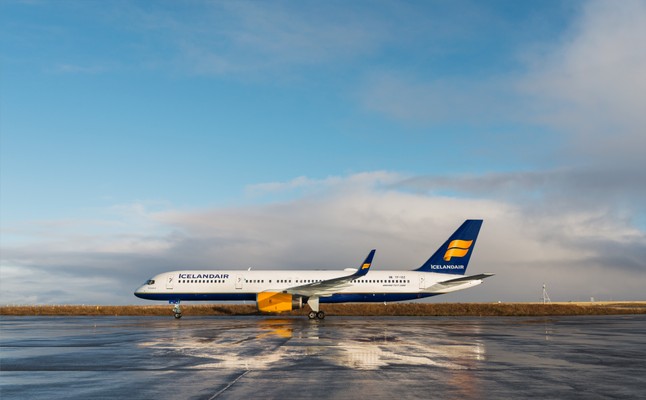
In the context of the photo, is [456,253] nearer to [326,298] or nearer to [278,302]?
[326,298]

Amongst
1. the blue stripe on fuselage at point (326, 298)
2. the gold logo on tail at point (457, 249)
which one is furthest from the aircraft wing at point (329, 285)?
the gold logo on tail at point (457, 249)

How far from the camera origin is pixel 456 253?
1804 inches

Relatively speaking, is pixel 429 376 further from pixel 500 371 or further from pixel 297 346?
pixel 297 346

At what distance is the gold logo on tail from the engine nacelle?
1375cm

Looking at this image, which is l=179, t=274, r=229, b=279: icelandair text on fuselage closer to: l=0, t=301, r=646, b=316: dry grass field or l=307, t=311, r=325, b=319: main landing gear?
l=307, t=311, r=325, b=319: main landing gear

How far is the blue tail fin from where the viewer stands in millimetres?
45625

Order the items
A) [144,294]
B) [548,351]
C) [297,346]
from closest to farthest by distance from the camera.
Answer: [548,351], [297,346], [144,294]

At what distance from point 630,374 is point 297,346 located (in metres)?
10.4

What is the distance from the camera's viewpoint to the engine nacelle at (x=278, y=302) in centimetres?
3956

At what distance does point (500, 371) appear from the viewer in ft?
42.8

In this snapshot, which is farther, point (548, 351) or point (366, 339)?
point (366, 339)

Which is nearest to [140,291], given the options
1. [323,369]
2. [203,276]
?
[203,276]

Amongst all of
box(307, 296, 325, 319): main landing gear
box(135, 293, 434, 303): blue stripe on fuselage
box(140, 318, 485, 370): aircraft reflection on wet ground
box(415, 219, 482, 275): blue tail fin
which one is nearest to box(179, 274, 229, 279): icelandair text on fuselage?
box(135, 293, 434, 303): blue stripe on fuselage

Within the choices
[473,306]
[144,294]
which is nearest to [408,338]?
[144,294]
